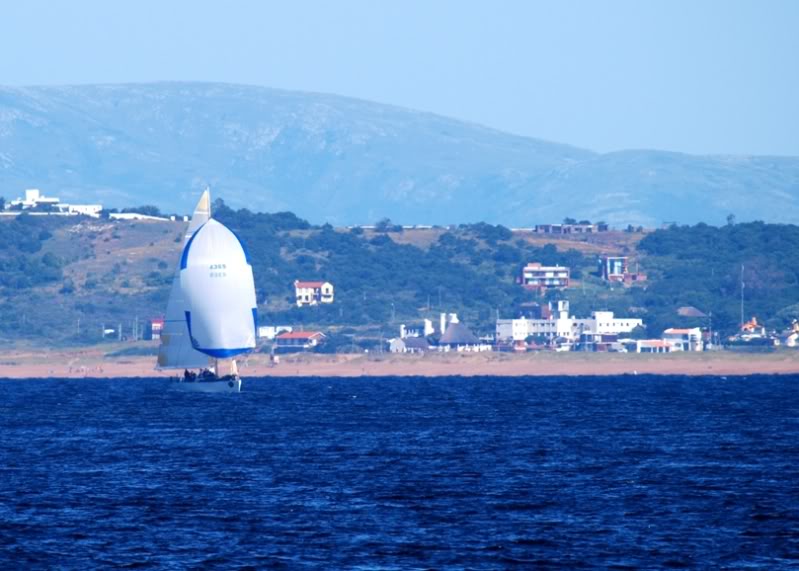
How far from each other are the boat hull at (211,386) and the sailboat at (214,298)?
0.28ft

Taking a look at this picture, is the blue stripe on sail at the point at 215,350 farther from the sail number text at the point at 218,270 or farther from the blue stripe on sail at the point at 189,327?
the sail number text at the point at 218,270

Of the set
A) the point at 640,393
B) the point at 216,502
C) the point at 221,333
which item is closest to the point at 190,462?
the point at 216,502

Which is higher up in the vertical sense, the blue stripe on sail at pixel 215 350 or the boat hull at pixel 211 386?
the blue stripe on sail at pixel 215 350

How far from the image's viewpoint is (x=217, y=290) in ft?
384

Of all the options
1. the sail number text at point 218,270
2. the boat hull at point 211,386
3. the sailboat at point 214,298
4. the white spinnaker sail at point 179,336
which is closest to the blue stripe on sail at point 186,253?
the sailboat at point 214,298

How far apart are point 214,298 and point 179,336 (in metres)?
7.18

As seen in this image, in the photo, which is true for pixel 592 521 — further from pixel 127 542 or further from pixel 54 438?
pixel 54 438

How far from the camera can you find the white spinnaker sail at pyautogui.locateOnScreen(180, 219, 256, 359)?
117m

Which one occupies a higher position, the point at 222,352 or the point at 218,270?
the point at 218,270

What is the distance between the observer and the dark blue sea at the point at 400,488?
144 ft

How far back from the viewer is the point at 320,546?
4497 cm

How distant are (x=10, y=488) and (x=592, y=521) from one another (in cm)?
1963

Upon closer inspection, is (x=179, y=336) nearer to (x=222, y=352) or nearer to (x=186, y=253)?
(x=222, y=352)

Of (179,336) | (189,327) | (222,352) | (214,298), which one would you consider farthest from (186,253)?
(179,336)
